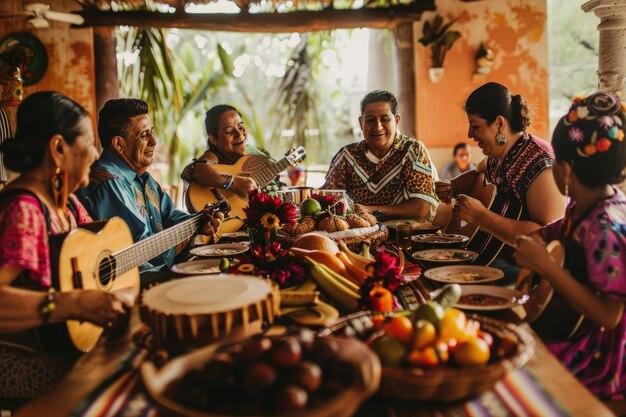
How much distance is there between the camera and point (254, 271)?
81.4 inches

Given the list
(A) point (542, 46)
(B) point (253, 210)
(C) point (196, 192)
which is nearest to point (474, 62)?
(A) point (542, 46)

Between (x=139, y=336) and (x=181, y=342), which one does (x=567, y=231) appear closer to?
(x=181, y=342)

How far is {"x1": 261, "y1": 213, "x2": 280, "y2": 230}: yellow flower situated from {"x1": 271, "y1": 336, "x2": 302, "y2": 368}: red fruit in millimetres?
1232

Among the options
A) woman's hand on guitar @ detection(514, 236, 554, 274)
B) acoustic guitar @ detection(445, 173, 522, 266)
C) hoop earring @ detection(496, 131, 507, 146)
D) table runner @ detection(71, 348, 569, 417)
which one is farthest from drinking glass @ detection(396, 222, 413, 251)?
table runner @ detection(71, 348, 569, 417)

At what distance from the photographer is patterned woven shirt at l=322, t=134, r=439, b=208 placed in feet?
13.8

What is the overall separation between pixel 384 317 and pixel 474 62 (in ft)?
21.3

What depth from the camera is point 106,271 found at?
90.6 inches

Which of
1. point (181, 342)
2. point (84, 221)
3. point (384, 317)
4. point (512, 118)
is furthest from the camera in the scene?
point (512, 118)

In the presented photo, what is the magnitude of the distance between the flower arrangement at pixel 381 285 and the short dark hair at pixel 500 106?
1.42m

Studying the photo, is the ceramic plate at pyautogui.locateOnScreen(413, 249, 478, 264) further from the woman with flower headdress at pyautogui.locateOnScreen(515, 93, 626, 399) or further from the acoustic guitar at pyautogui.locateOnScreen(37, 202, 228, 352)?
the acoustic guitar at pyautogui.locateOnScreen(37, 202, 228, 352)

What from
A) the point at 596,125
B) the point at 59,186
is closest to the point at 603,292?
the point at 596,125

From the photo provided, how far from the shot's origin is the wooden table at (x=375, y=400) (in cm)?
127

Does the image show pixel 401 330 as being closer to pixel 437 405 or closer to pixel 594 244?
pixel 437 405

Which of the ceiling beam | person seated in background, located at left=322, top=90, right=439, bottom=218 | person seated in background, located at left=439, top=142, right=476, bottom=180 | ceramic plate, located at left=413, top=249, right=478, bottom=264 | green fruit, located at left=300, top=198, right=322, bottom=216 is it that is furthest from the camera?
person seated in background, located at left=439, top=142, right=476, bottom=180
